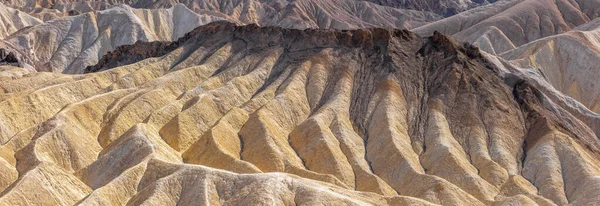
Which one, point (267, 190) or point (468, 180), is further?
point (468, 180)

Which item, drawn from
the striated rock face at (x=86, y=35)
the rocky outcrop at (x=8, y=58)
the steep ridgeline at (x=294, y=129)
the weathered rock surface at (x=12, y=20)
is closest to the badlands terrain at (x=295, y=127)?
the steep ridgeline at (x=294, y=129)

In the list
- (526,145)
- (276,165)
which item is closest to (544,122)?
(526,145)

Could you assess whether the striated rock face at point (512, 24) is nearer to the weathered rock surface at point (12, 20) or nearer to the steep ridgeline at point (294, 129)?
the steep ridgeline at point (294, 129)

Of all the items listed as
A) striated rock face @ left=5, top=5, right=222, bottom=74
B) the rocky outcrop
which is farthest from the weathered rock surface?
the rocky outcrop

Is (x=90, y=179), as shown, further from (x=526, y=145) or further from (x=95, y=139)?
(x=526, y=145)

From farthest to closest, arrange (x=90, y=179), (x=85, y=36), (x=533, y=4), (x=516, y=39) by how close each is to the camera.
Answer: (x=533, y=4), (x=516, y=39), (x=85, y=36), (x=90, y=179)

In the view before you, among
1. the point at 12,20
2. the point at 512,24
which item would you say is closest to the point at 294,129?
the point at 12,20

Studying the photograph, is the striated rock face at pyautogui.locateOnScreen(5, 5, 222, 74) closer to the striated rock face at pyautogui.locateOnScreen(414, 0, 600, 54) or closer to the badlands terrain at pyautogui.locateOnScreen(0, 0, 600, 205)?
the badlands terrain at pyautogui.locateOnScreen(0, 0, 600, 205)
